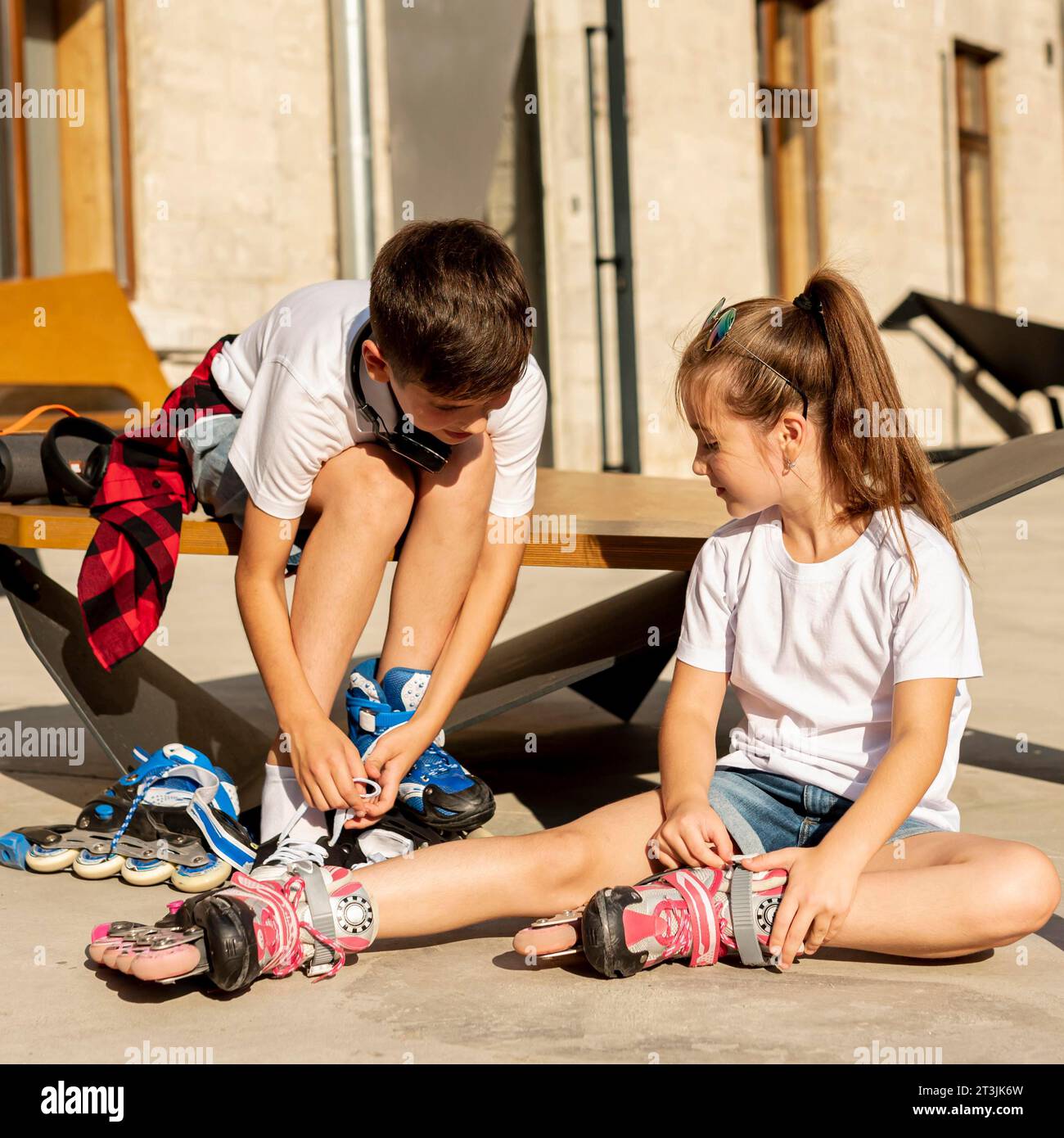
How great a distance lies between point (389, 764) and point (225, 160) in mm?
6228

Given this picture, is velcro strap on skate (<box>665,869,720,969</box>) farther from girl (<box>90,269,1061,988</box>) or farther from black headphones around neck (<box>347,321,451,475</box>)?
black headphones around neck (<box>347,321,451,475</box>)

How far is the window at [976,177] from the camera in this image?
12.9 m

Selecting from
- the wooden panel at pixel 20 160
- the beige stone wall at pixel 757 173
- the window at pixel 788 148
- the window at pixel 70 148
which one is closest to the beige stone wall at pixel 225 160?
the window at pixel 70 148

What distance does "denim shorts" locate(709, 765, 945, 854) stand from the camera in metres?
1.92

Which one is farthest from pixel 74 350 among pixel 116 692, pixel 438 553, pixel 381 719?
pixel 381 719

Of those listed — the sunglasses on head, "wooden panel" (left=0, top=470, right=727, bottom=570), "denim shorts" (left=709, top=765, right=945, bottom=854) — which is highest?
the sunglasses on head

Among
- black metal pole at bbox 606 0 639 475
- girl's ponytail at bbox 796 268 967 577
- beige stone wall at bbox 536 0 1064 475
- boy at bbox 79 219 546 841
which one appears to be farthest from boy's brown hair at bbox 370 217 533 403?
black metal pole at bbox 606 0 639 475

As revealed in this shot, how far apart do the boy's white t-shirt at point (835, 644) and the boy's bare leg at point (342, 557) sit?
50cm

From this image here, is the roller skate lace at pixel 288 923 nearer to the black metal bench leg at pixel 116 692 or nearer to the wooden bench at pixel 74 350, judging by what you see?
the black metal bench leg at pixel 116 692

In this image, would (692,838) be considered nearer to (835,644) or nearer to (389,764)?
(835,644)
